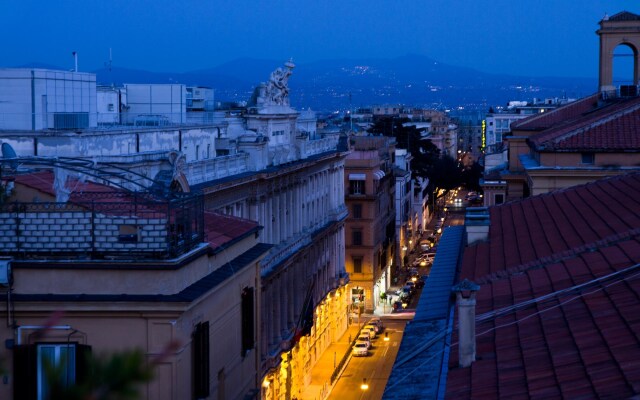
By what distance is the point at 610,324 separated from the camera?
10164mm

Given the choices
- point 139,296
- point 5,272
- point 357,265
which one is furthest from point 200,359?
point 357,265

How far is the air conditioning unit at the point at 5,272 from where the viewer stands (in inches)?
513

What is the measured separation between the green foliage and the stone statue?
153ft

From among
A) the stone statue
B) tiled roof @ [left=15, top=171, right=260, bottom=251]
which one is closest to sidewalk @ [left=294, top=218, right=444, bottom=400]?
the stone statue

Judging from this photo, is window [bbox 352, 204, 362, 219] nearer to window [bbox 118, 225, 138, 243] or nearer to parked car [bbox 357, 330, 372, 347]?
parked car [bbox 357, 330, 372, 347]

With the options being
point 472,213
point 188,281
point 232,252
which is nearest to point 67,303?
point 188,281

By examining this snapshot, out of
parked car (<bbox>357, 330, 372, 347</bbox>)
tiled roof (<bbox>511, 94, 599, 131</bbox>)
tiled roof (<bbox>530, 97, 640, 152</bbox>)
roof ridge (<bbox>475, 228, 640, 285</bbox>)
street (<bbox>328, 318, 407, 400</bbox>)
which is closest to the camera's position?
roof ridge (<bbox>475, 228, 640, 285</bbox>)

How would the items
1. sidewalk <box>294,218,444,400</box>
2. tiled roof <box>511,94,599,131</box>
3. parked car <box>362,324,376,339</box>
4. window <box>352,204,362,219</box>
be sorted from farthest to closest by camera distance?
window <box>352,204,362,219</box> < parked car <box>362,324,376,339</box> < sidewalk <box>294,218,444,400</box> < tiled roof <box>511,94,599,131</box>

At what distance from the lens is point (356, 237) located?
72250mm

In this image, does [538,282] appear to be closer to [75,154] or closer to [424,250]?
[75,154]

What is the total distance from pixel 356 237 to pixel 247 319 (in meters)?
55.0

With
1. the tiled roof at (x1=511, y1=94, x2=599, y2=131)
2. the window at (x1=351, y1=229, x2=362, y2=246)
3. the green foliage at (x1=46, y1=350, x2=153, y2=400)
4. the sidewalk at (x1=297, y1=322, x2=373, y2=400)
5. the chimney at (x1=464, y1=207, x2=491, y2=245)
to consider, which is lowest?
the sidewalk at (x1=297, y1=322, x2=373, y2=400)

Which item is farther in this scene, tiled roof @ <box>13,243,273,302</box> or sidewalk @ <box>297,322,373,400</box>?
sidewalk @ <box>297,322,373,400</box>

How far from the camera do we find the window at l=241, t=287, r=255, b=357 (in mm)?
17156
